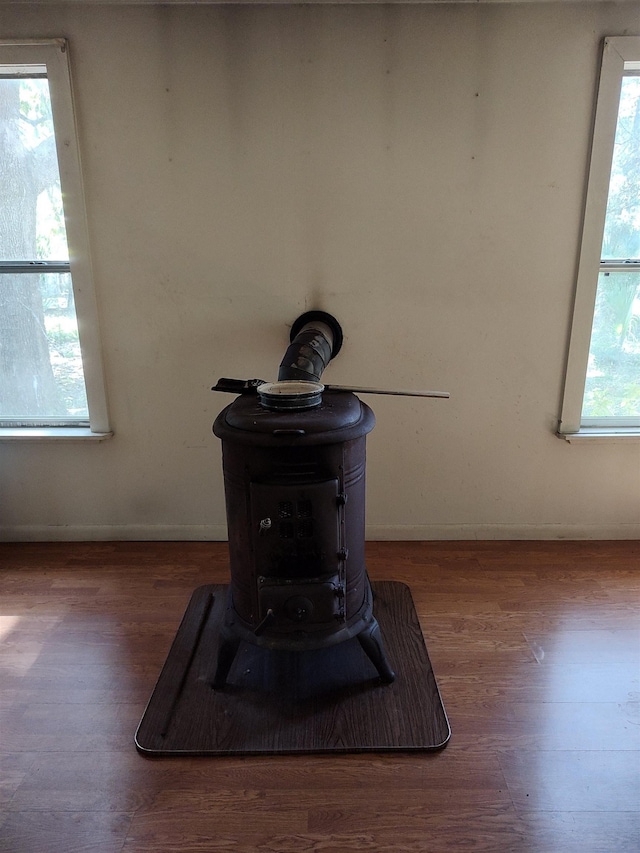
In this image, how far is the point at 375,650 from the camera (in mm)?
1749

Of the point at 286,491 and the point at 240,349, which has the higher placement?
the point at 240,349

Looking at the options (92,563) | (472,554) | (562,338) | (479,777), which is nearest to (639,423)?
(562,338)

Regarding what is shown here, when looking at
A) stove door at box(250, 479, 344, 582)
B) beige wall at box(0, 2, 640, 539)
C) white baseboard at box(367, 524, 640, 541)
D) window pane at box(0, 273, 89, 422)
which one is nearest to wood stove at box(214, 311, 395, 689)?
stove door at box(250, 479, 344, 582)

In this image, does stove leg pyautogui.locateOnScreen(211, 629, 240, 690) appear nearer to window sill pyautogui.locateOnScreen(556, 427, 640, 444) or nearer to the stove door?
the stove door

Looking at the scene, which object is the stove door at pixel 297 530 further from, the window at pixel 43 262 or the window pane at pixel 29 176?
the window pane at pixel 29 176

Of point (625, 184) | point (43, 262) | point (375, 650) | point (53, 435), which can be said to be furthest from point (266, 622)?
point (625, 184)

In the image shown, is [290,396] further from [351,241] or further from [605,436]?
[605,436]

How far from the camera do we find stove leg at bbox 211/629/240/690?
173 cm

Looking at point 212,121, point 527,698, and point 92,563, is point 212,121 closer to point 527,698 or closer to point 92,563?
point 92,563

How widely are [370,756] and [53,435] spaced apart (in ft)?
6.05

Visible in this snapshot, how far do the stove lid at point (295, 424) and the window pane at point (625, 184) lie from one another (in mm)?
1491

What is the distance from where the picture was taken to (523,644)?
1962mm

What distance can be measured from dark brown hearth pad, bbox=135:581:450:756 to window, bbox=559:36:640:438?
1316 mm

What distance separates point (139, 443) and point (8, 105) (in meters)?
1.45
